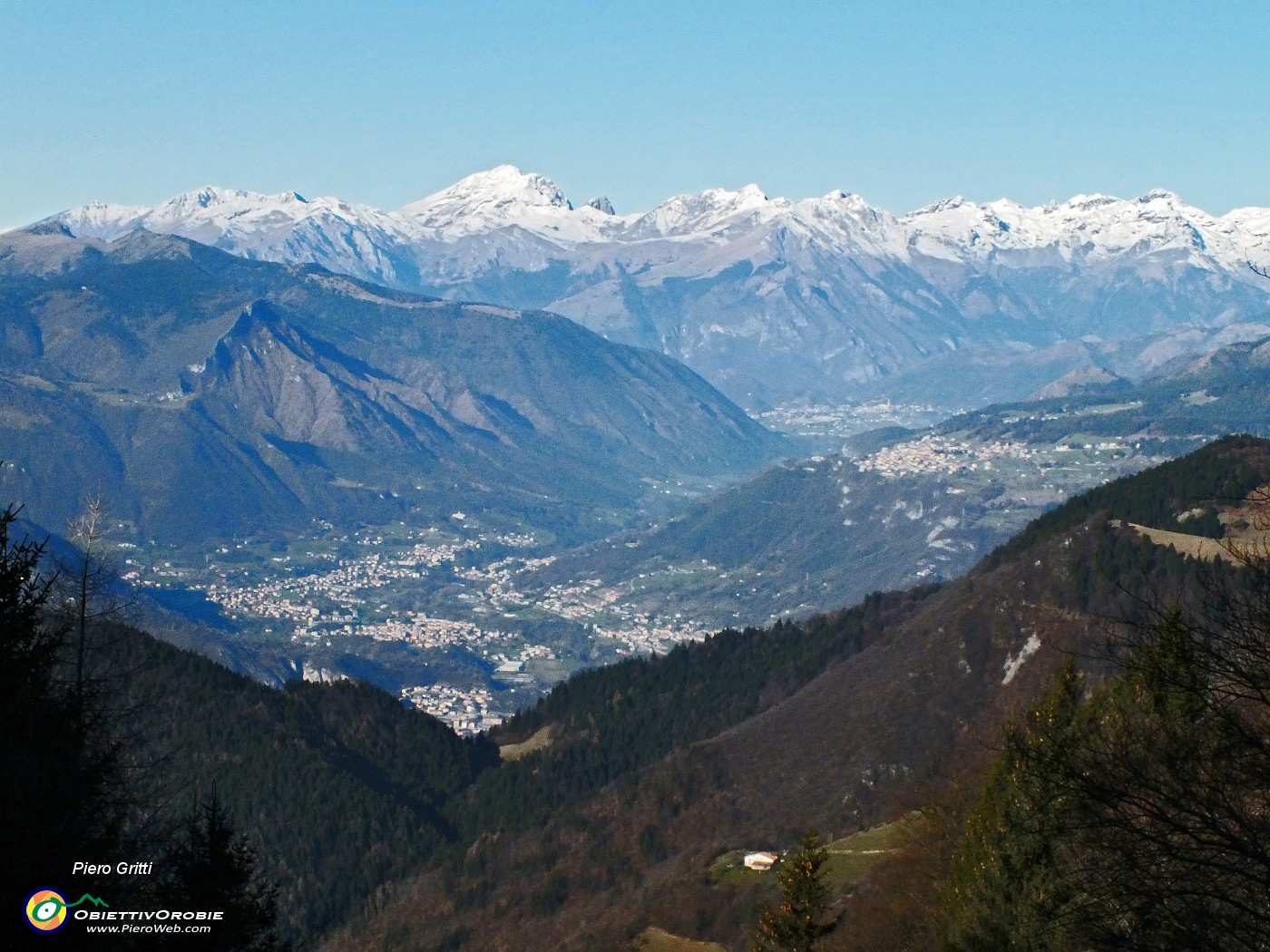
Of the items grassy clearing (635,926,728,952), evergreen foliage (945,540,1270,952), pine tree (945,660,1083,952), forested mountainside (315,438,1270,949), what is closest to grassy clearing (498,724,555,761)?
forested mountainside (315,438,1270,949)

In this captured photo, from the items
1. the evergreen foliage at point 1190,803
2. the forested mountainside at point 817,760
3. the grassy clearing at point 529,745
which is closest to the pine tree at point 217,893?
the evergreen foliage at point 1190,803

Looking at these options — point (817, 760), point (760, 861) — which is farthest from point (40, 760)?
point (817, 760)

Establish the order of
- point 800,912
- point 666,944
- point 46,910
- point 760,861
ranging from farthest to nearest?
point 760,861 < point 666,944 < point 800,912 < point 46,910

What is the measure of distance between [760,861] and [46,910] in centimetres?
6701

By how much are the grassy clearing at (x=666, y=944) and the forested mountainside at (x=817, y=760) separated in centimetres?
205

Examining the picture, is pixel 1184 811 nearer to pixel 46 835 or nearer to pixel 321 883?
pixel 46 835

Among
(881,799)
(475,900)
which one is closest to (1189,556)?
(881,799)

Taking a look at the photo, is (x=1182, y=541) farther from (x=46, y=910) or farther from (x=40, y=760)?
(x=46, y=910)

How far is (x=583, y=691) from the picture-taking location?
16825 centimetres

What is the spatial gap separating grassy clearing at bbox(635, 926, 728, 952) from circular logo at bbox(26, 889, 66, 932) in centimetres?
4865

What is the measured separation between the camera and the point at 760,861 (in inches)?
3300

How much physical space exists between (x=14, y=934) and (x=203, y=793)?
10711cm

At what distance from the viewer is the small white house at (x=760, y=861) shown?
8272 cm

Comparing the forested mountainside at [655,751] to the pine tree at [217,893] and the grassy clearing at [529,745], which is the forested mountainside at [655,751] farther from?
the pine tree at [217,893]
